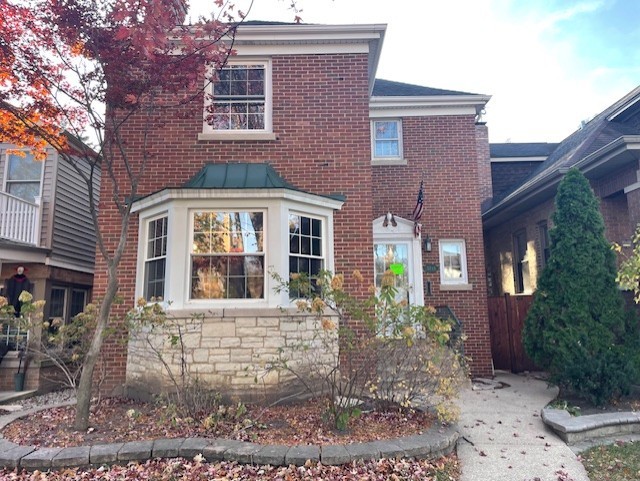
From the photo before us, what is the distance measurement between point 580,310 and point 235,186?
5854 mm

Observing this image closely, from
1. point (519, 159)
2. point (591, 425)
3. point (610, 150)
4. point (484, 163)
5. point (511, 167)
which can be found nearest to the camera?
point (591, 425)

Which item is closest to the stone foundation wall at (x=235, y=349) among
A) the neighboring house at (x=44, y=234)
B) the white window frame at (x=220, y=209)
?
the white window frame at (x=220, y=209)

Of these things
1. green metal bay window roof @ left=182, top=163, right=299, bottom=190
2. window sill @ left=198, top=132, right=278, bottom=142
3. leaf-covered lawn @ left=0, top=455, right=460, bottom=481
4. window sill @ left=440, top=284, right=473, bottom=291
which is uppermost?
window sill @ left=198, top=132, right=278, bottom=142

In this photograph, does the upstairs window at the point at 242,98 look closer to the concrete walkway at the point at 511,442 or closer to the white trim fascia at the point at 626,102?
the concrete walkway at the point at 511,442

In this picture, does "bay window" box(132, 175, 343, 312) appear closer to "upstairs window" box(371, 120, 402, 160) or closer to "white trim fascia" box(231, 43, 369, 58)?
"white trim fascia" box(231, 43, 369, 58)

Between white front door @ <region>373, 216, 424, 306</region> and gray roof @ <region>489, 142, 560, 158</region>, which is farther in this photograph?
gray roof @ <region>489, 142, 560, 158</region>

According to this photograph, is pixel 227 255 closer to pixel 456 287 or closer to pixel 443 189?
pixel 456 287

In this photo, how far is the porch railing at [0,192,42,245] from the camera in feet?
29.9

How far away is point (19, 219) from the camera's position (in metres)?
9.34

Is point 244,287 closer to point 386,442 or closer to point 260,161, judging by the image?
point 260,161

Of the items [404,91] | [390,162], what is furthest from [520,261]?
[404,91]

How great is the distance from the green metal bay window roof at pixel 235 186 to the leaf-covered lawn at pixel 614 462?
492cm

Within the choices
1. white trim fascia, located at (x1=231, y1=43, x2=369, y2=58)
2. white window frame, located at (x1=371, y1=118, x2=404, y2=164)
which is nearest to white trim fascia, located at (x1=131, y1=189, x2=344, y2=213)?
white trim fascia, located at (x1=231, y1=43, x2=369, y2=58)

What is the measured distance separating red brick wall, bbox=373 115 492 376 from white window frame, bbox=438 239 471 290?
85 millimetres
